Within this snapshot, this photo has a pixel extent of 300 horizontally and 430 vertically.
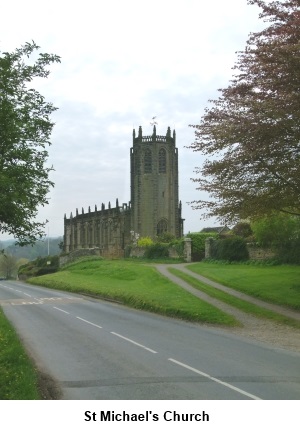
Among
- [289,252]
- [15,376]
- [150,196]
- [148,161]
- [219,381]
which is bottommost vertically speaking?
[219,381]

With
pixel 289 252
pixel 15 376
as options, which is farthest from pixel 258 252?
pixel 15 376

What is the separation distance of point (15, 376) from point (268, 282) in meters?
21.2

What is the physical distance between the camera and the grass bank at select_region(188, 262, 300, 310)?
22688 millimetres

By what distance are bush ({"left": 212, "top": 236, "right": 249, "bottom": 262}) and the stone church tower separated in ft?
149

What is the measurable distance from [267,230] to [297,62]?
956 inches

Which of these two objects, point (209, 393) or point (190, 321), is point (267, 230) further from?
point (209, 393)

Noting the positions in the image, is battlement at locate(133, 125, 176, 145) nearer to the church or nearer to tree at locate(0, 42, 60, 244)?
the church

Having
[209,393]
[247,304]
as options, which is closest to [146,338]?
[209,393]

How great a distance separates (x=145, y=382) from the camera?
30.0 ft

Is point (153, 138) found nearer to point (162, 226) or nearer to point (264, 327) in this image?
point (162, 226)

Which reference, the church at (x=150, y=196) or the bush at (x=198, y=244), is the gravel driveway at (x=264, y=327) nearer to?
the bush at (x=198, y=244)

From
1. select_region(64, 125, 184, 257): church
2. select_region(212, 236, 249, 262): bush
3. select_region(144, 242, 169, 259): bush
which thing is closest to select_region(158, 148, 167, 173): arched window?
select_region(64, 125, 184, 257): church

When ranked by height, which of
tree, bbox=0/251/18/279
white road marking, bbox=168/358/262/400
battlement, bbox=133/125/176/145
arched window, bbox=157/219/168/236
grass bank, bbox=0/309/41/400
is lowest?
tree, bbox=0/251/18/279

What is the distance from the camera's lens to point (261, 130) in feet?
59.8
